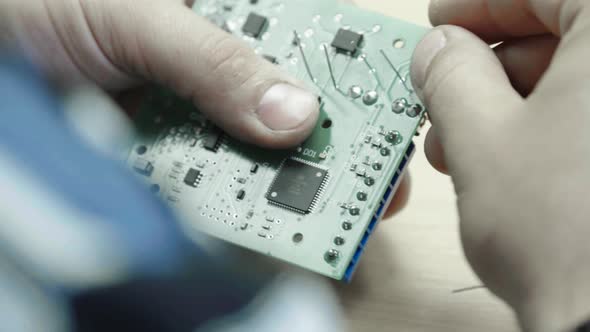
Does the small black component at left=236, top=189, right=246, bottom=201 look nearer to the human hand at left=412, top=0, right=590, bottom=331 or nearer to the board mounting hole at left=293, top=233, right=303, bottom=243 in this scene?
the board mounting hole at left=293, top=233, right=303, bottom=243

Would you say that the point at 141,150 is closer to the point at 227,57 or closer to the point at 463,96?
the point at 227,57

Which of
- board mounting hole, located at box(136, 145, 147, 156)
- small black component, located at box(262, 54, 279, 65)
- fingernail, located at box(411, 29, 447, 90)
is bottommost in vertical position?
board mounting hole, located at box(136, 145, 147, 156)

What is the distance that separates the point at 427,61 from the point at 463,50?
2.8 inches

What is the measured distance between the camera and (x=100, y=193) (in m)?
0.79

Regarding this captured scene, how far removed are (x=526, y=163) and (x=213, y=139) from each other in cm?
63

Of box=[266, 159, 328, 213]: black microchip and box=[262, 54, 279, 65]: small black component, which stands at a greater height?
box=[262, 54, 279, 65]: small black component

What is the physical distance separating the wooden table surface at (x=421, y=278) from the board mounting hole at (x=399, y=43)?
31 cm

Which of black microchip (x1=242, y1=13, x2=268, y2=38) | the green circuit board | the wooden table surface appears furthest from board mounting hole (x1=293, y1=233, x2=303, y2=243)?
black microchip (x1=242, y1=13, x2=268, y2=38)

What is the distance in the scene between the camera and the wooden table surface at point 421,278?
3.84 feet

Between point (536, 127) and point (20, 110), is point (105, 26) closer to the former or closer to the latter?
point (20, 110)

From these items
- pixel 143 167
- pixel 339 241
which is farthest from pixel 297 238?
pixel 143 167

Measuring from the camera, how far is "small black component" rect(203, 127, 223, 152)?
119cm

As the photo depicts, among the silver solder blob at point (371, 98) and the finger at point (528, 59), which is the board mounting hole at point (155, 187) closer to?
the silver solder blob at point (371, 98)

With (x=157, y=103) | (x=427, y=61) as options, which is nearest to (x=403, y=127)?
(x=427, y=61)
